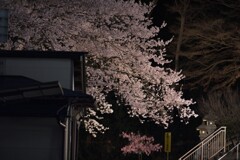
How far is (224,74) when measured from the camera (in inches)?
1198

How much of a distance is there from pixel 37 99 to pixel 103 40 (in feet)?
25.7

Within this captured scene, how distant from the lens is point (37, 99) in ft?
40.2

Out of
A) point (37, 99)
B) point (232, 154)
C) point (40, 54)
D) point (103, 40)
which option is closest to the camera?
point (37, 99)

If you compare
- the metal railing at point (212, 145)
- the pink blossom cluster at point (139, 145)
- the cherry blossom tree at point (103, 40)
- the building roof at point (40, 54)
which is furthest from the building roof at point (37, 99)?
the pink blossom cluster at point (139, 145)

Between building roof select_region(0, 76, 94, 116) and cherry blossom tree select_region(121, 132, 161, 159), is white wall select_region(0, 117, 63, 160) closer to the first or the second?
building roof select_region(0, 76, 94, 116)

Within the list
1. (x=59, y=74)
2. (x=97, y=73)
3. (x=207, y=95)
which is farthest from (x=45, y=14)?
(x=207, y=95)

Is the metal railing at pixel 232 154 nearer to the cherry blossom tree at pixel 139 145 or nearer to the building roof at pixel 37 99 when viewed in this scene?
the cherry blossom tree at pixel 139 145

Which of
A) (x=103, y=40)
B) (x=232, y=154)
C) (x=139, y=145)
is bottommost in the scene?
(x=232, y=154)

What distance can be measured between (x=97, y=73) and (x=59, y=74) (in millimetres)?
5162

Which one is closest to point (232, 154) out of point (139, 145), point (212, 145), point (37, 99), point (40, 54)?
point (212, 145)

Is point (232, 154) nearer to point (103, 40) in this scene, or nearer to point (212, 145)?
point (212, 145)

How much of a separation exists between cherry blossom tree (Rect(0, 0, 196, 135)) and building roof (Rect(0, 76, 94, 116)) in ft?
19.0

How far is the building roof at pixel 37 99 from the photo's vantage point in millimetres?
11539

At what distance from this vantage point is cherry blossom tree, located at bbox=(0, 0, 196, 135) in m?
18.6
